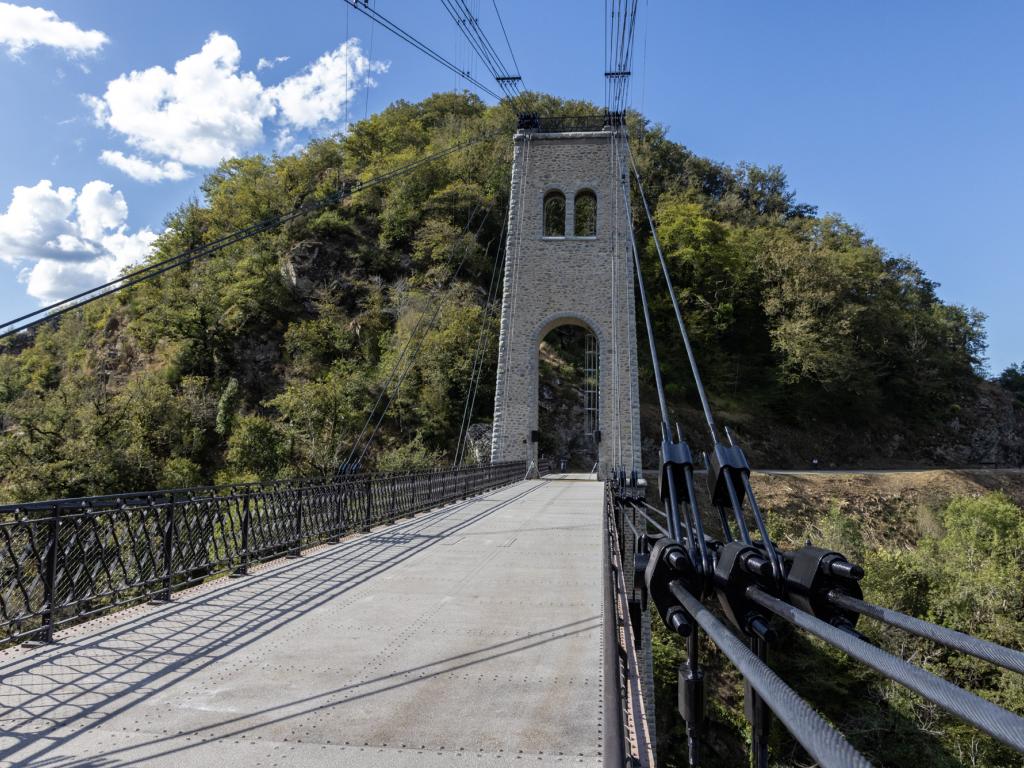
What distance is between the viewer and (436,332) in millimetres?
27125

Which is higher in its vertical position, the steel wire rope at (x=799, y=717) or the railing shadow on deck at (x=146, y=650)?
the steel wire rope at (x=799, y=717)

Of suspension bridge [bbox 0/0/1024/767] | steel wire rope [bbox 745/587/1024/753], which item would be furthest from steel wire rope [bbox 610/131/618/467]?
steel wire rope [bbox 745/587/1024/753]

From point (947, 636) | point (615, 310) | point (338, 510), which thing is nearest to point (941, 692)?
point (947, 636)

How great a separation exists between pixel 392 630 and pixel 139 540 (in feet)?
10.4

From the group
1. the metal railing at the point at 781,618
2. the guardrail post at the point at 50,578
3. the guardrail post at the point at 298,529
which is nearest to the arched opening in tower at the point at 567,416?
the guardrail post at the point at 298,529

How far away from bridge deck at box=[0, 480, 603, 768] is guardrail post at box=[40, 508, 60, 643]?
0.18 m

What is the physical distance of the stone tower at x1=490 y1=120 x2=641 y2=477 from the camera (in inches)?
914

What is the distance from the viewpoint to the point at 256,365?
30.7m

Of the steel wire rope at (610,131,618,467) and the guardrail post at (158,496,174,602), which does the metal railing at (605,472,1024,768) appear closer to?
the guardrail post at (158,496,174,602)

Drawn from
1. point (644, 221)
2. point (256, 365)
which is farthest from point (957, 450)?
point (256, 365)

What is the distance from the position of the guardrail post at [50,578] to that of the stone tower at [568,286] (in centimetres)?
1801

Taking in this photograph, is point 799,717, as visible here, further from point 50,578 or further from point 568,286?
point 568,286

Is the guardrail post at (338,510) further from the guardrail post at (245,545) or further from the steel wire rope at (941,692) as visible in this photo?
the steel wire rope at (941,692)

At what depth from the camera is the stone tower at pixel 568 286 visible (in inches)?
914
